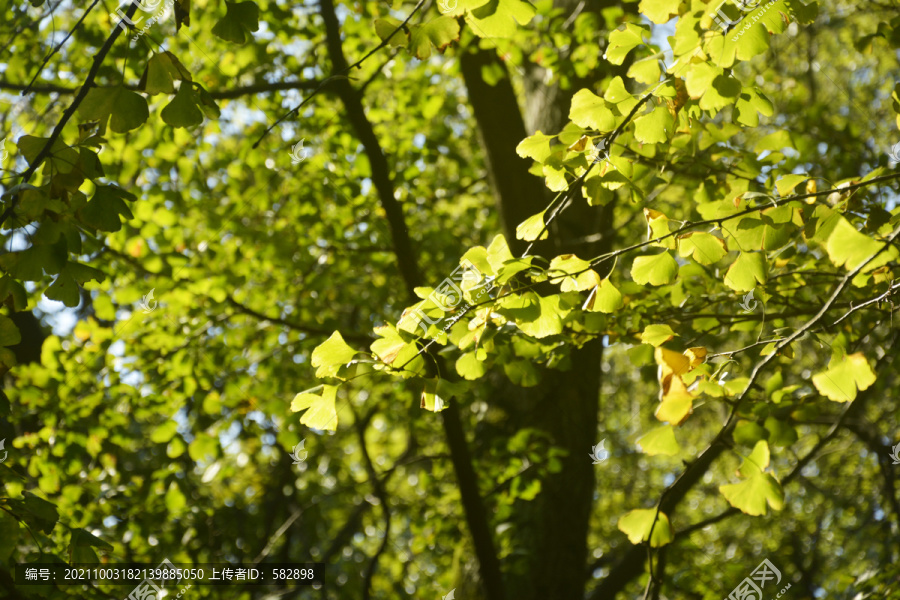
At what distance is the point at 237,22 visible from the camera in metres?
1.33

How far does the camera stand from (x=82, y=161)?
1.29 metres

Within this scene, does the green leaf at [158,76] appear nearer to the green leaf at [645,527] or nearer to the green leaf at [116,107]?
the green leaf at [116,107]

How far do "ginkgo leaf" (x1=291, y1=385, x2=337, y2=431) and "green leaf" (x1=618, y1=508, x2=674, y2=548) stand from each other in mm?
743

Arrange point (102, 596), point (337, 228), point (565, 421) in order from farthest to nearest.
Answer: point (337, 228), point (565, 421), point (102, 596)

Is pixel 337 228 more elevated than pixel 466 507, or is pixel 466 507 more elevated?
pixel 337 228

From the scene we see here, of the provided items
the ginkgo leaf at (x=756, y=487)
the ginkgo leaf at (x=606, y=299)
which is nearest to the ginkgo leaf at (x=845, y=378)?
the ginkgo leaf at (x=756, y=487)

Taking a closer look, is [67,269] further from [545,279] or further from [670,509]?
[670,509]

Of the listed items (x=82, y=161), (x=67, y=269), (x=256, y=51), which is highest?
(x=256, y=51)

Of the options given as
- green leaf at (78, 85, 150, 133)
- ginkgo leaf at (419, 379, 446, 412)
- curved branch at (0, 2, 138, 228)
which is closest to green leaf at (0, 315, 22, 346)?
curved branch at (0, 2, 138, 228)

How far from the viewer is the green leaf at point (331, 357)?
1.27 metres

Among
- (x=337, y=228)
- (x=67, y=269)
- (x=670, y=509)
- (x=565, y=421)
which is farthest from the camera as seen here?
(x=337, y=228)

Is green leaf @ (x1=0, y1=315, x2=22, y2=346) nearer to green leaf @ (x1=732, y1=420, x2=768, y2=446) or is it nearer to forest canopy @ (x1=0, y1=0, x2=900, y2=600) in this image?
forest canopy @ (x1=0, y1=0, x2=900, y2=600)

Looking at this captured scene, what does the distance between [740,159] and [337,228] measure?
258 centimetres

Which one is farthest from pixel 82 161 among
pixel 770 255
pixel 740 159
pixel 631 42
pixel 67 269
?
pixel 740 159
